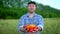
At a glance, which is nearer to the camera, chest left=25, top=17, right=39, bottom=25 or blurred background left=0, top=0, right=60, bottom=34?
chest left=25, top=17, right=39, bottom=25

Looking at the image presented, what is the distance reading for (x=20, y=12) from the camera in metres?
1.33

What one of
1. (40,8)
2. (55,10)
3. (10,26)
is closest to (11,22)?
(10,26)

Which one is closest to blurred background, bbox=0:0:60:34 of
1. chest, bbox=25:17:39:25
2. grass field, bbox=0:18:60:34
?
grass field, bbox=0:18:60:34

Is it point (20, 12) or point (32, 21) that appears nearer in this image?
point (32, 21)

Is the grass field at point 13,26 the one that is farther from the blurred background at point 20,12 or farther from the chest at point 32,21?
the chest at point 32,21

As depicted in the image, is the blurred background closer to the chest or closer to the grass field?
the grass field

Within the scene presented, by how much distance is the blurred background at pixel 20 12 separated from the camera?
1.35 metres

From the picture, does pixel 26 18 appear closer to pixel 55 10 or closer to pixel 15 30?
pixel 15 30

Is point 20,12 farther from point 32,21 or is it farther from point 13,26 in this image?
point 32,21

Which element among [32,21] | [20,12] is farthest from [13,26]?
[32,21]

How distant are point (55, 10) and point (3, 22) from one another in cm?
51

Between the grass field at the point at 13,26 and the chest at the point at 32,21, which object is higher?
the chest at the point at 32,21

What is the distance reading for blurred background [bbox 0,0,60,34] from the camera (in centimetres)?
135

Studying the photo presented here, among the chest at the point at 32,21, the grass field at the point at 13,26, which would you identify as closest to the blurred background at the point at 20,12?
the grass field at the point at 13,26
